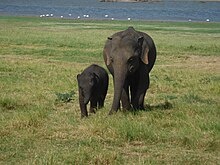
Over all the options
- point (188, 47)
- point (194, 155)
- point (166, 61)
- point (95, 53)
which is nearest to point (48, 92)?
point (194, 155)

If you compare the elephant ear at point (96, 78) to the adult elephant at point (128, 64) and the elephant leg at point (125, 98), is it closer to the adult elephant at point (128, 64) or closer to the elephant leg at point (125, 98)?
the adult elephant at point (128, 64)

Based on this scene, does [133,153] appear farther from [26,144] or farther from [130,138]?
[26,144]

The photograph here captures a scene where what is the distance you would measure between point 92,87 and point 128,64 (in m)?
1.22

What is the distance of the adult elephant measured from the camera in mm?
11562

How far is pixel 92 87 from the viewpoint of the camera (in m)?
12.6

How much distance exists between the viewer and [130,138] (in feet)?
32.0

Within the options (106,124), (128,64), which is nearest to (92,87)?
(128,64)

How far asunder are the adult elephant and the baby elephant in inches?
22.3

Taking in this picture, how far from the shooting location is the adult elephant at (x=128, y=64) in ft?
37.9

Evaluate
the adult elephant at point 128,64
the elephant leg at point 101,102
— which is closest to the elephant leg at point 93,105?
the elephant leg at point 101,102

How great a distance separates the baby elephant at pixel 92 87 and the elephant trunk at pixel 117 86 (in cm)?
102

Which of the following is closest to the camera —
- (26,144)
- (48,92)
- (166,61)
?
(26,144)

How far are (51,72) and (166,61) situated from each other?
7.87 m

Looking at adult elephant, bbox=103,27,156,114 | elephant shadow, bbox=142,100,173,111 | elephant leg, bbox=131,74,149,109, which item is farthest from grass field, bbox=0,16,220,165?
adult elephant, bbox=103,27,156,114
